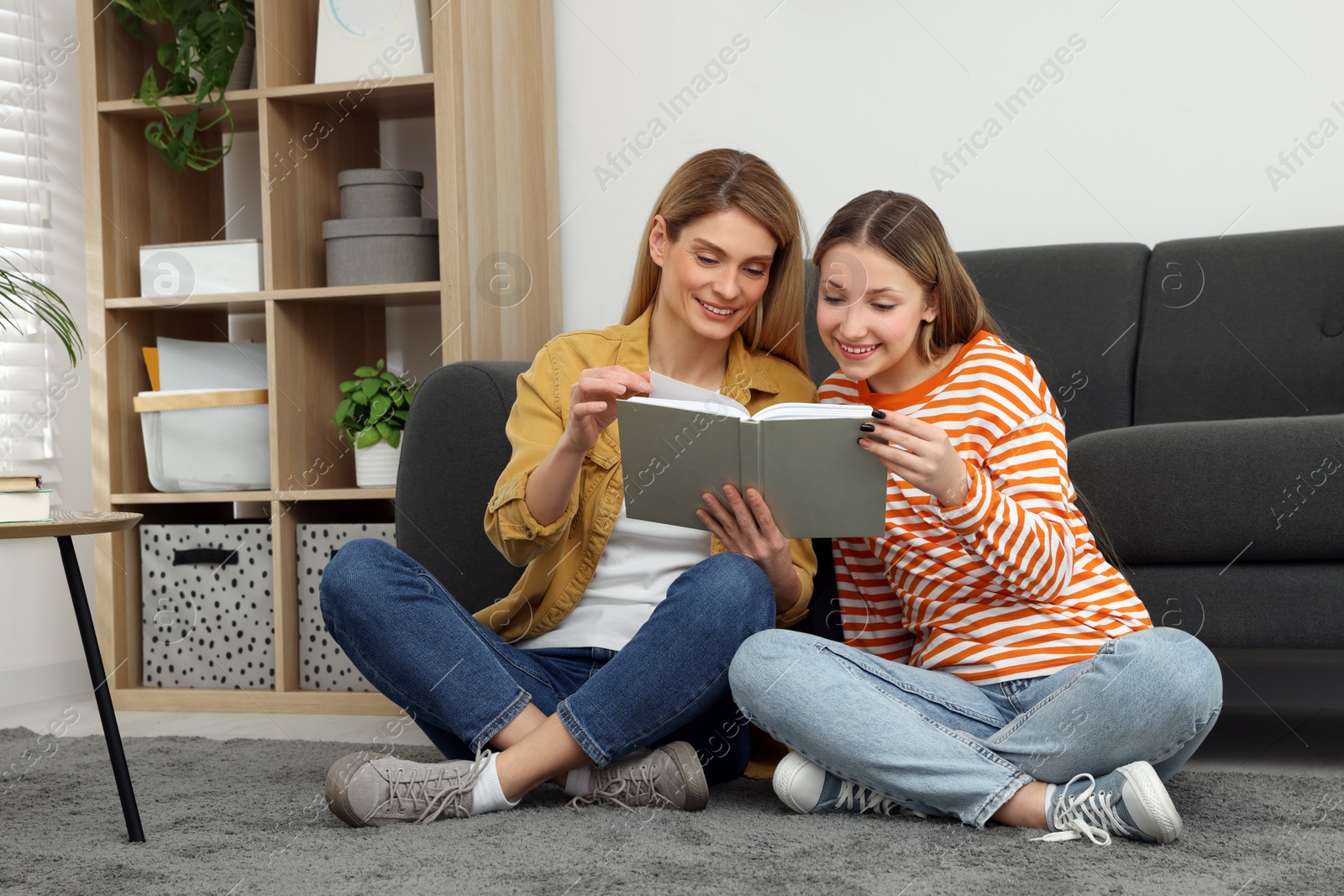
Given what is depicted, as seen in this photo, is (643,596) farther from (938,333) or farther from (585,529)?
(938,333)

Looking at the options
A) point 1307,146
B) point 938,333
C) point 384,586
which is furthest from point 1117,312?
point 384,586

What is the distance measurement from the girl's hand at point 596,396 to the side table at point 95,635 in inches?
19.0

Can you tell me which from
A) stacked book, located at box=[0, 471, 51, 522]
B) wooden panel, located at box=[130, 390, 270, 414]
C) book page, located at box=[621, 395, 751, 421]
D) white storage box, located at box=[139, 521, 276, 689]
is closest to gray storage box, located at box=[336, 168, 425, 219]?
wooden panel, located at box=[130, 390, 270, 414]

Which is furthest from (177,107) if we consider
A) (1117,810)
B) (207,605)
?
(1117,810)

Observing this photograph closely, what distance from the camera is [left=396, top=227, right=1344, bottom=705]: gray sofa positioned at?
1500 mm

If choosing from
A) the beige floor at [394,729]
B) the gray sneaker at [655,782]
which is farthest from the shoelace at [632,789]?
the beige floor at [394,729]

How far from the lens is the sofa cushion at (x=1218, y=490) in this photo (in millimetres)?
1469

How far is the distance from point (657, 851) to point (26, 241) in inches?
84.6

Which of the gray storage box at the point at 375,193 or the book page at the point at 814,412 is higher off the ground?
the gray storage box at the point at 375,193

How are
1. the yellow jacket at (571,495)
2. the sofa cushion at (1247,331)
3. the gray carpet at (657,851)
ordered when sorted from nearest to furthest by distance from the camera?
1. the gray carpet at (657,851)
2. the yellow jacket at (571,495)
3. the sofa cushion at (1247,331)

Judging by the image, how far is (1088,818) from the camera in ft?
3.91

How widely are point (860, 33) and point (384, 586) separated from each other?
1633 millimetres

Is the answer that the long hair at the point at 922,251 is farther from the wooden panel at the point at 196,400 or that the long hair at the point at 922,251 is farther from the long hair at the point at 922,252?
the wooden panel at the point at 196,400

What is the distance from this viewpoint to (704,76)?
2529 millimetres
